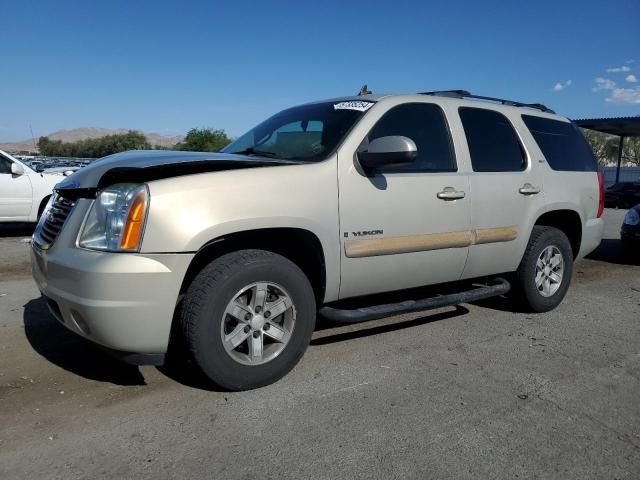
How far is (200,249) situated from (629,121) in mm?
21444

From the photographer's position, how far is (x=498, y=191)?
14.6 ft

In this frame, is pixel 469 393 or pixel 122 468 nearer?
pixel 122 468

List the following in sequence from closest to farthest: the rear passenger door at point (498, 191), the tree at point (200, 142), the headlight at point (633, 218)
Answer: the rear passenger door at point (498, 191), the headlight at point (633, 218), the tree at point (200, 142)

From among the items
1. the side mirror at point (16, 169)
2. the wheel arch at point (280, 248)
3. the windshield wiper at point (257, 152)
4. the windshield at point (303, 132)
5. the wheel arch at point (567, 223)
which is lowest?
the wheel arch at point (567, 223)

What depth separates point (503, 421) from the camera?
3021mm

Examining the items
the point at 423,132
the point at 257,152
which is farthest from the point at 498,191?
the point at 257,152

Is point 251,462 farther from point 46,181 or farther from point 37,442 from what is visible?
point 46,181

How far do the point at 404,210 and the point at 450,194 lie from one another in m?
0.49

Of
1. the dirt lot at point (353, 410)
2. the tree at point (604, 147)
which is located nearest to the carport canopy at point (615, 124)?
the dirt lot at point (353, 410)

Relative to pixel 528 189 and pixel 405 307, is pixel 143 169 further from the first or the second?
pixel 528 189

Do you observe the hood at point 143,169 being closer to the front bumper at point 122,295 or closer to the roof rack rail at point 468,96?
the front bumper at point 122,295

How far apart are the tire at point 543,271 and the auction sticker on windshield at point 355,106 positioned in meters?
2.05

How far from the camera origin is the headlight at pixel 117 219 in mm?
2848

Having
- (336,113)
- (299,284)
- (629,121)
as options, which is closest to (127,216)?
(299,284)
